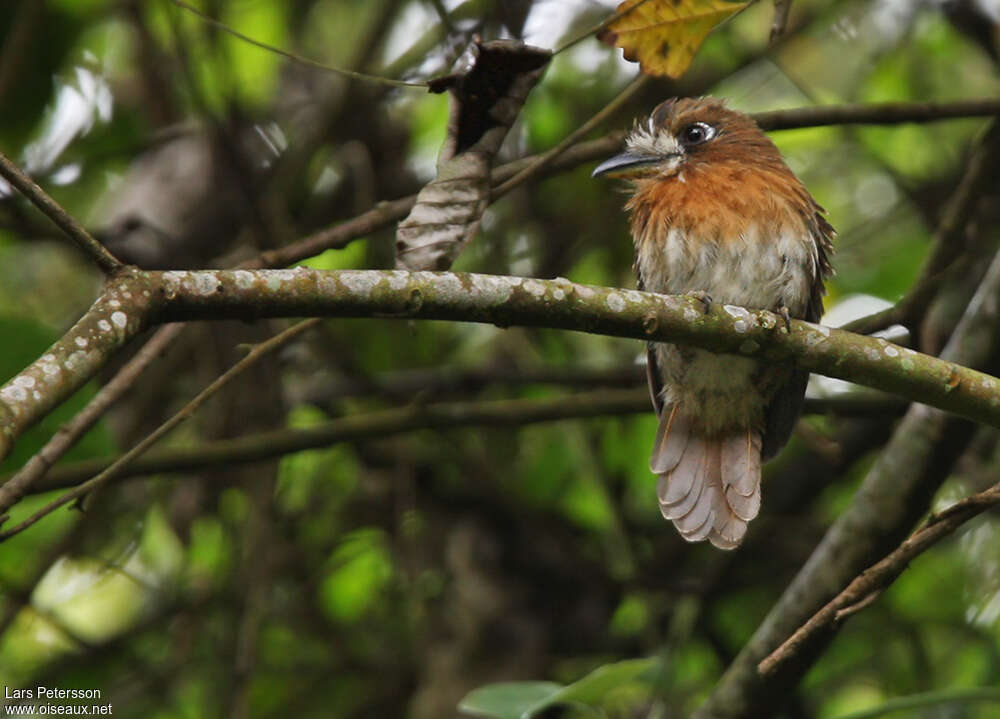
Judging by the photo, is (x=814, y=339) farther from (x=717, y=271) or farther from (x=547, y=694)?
(x=547, y=694)

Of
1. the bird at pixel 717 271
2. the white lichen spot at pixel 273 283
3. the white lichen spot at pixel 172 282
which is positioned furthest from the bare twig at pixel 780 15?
the white lichen spot at pixel 172 282

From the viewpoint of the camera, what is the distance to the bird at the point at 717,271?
2.91m

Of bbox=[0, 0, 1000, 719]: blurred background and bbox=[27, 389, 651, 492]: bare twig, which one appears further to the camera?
bbox=[0, 0, 1000, 719]: blurred background

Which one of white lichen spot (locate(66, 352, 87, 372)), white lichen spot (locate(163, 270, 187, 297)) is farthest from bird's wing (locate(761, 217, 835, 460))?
white lichen spot (locate(66, 352, 87, 372))

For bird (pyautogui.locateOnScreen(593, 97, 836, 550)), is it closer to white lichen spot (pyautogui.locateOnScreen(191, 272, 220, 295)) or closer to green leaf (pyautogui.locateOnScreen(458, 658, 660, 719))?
green leaf (pyautogui.locateOnScreen(458, 658, 660, 719))

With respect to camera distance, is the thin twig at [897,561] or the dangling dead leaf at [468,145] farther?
the dangling dead leaf at [468,145]

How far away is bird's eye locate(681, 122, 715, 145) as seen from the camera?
3158 millimetres

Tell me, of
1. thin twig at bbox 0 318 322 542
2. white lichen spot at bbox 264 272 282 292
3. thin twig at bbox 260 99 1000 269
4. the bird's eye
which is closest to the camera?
white lichen spot at bbox 264 272 282 292

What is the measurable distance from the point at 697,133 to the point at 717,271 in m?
0.44

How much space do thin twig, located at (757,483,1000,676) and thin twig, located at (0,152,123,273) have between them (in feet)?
3.68

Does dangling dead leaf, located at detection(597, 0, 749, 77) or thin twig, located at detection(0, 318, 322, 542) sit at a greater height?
dangling dead leaf, located at detection(597, 0, 749, 77)

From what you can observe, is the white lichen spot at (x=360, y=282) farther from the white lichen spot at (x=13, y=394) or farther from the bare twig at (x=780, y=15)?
the bare twig at (x=780, y=15)

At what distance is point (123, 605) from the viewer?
4.05 m

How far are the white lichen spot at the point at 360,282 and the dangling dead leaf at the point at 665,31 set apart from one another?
3.06 ft
